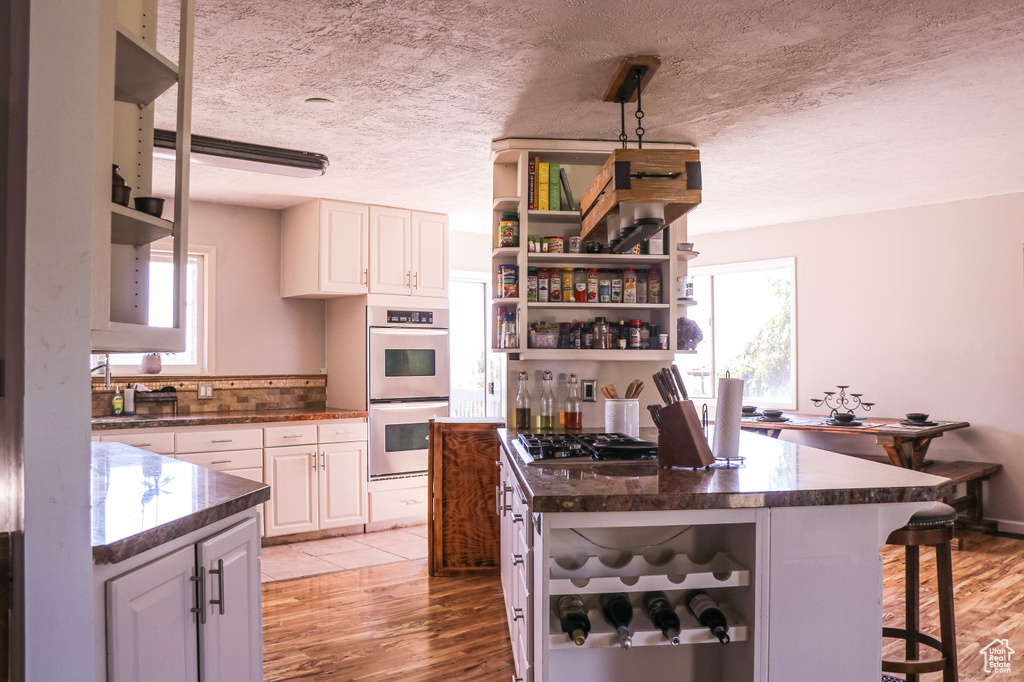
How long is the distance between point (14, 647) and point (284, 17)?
6.22 ft

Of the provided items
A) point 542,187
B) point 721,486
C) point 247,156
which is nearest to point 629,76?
point 542,187

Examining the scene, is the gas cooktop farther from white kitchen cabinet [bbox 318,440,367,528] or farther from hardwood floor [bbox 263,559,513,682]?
white kitchen cabinet [bbox 318,440,367,528]

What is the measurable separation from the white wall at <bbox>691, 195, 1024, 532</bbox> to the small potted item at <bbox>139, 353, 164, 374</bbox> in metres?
4.82

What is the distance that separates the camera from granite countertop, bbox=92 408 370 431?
164 inches

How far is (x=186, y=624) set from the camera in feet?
5.46

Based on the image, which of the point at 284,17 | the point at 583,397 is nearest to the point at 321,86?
the point at 284,17

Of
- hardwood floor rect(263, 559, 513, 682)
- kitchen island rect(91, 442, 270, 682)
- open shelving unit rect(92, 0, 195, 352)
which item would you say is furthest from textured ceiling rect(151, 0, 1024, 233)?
hardwood floor rect(263, 559, 513, 682)

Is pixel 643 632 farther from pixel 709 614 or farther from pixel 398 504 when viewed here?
pixel 398 504

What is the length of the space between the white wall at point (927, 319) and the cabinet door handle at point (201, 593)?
5.05 m

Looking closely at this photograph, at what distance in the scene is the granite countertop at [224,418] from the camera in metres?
4.16

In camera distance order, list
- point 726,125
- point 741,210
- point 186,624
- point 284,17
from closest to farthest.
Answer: point 186,624 → point 284,17 → point 726,125 → point 741,210

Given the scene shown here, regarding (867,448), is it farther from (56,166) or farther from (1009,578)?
(56,166)

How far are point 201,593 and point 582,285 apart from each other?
236cm

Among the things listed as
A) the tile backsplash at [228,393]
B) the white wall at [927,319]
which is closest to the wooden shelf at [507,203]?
the tile backsplash at [228,393]
